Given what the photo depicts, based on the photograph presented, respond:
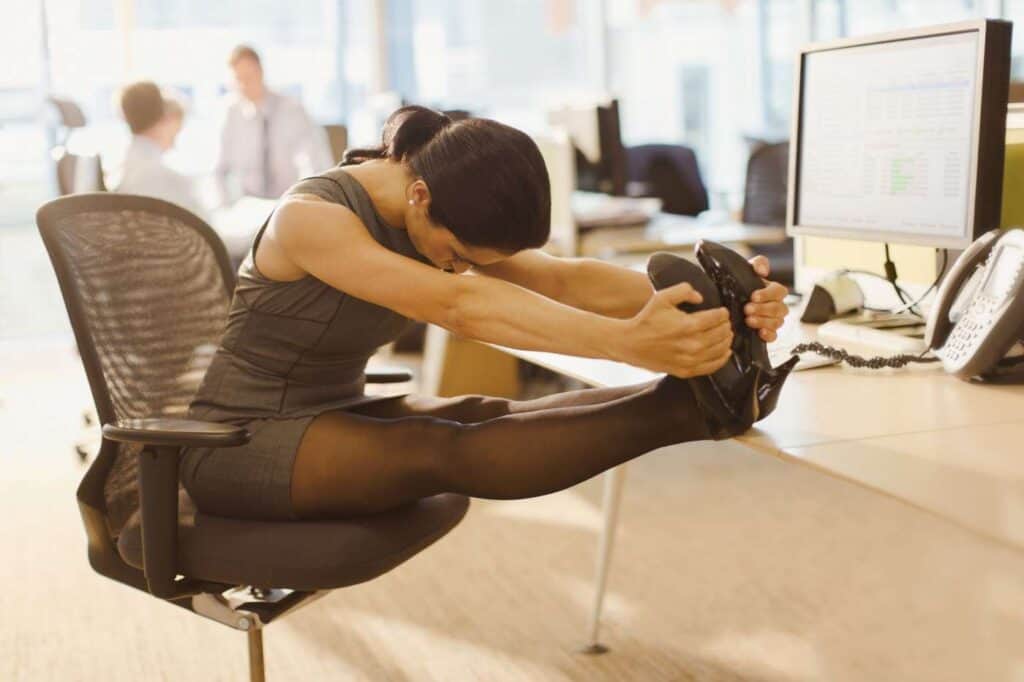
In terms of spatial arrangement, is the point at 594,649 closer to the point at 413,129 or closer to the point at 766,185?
the point at 413,129

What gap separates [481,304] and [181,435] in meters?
0.38

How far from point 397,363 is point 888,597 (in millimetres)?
2924

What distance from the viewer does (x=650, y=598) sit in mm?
2504

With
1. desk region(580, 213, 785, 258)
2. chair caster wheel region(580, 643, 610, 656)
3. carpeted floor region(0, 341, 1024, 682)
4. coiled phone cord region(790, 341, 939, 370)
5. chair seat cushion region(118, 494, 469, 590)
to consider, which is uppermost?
coiled phone cord region(790, 341, 939, 370)

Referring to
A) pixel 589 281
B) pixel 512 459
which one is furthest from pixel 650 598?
pixel 512 459

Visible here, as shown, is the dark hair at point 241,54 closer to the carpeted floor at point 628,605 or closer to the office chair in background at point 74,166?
the office chair in background at point 74,166

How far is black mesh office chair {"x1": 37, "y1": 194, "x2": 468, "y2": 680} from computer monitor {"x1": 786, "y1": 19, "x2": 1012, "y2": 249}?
0.84 meters

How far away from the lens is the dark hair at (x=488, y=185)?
1463mm

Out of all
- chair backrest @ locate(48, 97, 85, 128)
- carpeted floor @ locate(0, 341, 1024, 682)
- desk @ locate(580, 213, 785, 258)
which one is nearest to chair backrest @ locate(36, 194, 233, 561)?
carpeted floor @ locate(0, 341, 1024, 682)

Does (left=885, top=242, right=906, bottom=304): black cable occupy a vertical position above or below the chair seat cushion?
above

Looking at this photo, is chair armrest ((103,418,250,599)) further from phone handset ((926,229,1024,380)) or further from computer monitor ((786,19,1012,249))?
computer monitor ((786,19,1012,249))

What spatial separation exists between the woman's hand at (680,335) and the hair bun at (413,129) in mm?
455

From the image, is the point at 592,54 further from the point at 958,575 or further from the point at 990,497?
the point at 990,497

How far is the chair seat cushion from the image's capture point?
144cm
